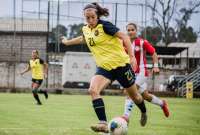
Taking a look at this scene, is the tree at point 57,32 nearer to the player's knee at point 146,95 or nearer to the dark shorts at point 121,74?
the player's knee at point 146,95

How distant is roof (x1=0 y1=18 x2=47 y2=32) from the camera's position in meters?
46.7

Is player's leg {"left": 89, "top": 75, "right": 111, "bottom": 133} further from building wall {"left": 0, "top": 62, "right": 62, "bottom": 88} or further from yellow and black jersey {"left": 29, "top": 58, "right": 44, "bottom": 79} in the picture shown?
building wall {"left": 0, "top": 62, "right": 62, "bottom": 88}

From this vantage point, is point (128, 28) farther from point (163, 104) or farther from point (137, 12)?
point (137, 12)

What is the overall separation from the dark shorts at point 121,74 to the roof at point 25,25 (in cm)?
3582

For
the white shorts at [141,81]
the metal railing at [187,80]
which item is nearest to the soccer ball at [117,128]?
the white shorts at [141,81]

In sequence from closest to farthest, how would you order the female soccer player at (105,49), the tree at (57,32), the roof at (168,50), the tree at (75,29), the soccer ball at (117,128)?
the soccer ball at (117,128), the female soccer player at (105,49), the tree at (57,32), the tree at (75,29), the roof at (168,50)

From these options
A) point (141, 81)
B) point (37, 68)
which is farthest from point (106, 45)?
point (37, 68)

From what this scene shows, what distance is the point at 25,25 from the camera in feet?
153

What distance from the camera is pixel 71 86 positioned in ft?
143

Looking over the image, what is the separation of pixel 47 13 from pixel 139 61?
31.5 meters

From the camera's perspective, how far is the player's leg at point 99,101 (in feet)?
31.2

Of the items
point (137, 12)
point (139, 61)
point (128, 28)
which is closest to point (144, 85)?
point (139, 61)

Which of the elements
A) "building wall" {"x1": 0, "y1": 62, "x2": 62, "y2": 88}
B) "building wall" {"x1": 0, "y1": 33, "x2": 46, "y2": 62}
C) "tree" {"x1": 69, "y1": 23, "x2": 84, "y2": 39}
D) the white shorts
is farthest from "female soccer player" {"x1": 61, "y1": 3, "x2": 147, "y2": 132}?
"tree" {"x1": 69, "y1": 23, "x2": 84, "y2": 39}

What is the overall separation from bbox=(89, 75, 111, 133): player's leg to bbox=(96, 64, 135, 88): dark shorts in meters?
0.11
